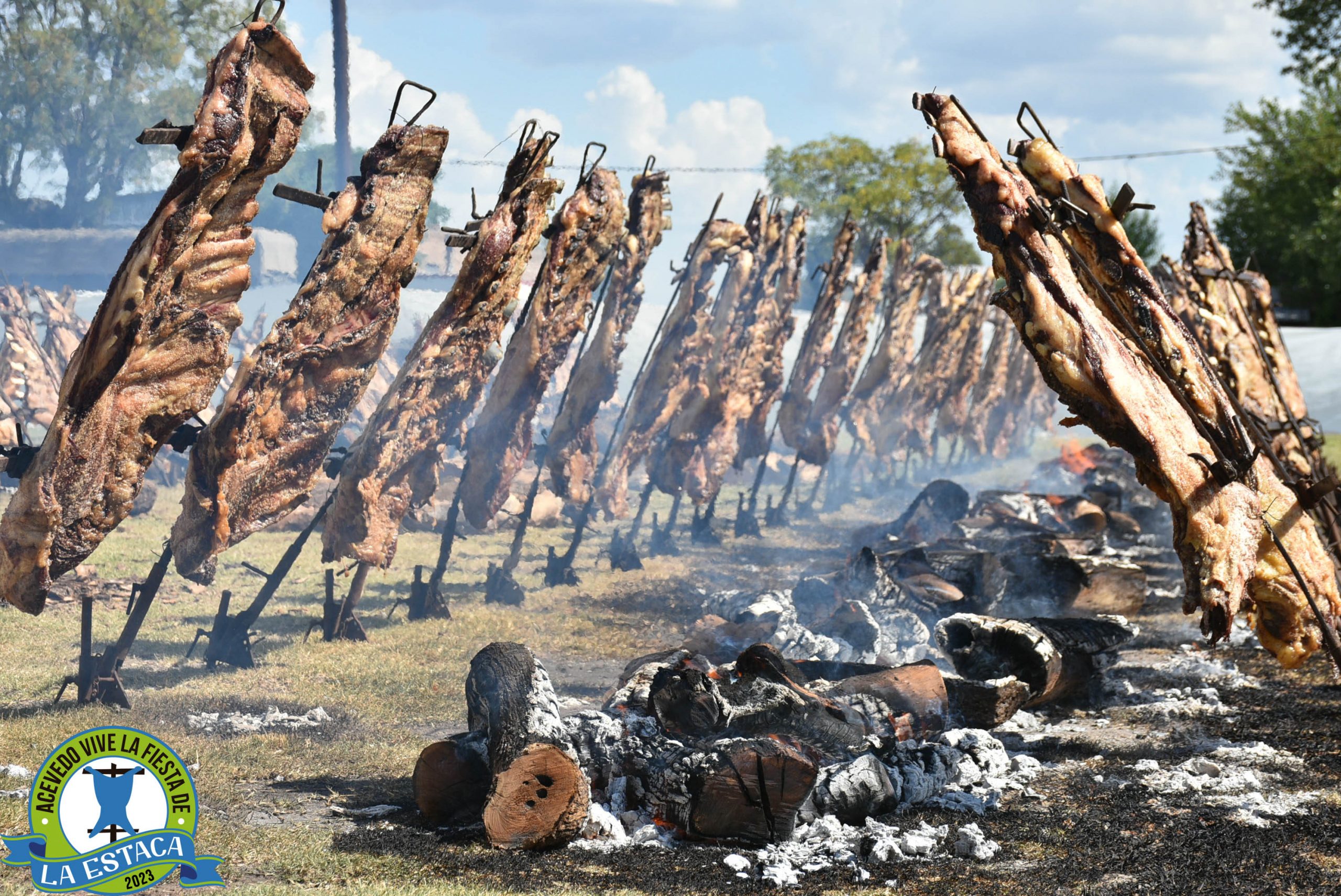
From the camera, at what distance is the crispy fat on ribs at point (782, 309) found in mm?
15281

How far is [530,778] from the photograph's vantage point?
4.83 m

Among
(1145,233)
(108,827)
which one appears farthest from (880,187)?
(108,827)

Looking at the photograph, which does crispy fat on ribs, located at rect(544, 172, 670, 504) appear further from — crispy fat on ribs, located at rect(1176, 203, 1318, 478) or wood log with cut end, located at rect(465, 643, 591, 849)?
wood log with cut end, located at rect(465, 643, 591, 849)

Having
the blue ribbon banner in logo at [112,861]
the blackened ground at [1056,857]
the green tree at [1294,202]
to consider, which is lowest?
the blackened ground at [1056,857]

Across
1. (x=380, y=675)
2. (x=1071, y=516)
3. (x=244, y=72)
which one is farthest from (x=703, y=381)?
(x=244, y=72)

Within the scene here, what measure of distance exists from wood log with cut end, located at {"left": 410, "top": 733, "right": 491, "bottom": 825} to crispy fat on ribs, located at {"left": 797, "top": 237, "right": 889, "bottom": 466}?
492 inches

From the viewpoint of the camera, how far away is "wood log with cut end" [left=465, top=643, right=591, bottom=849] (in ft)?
15.8

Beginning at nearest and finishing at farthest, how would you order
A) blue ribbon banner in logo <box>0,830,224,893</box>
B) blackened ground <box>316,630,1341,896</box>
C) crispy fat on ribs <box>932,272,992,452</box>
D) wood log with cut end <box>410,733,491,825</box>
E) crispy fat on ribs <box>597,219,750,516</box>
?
blue ribbon banner in logo <box>0,830,224,893</box> < blackened ground <box>316,630,1341,896</box> < wood log with cut end <box>410,733,491,825</box> < crispy fat on ribs <box>597,219,750,516</box> < crispy fat on ribs <box>932,272,992,452</box>

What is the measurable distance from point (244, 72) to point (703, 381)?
8912 millimetres

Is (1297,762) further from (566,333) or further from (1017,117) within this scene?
(566,333)

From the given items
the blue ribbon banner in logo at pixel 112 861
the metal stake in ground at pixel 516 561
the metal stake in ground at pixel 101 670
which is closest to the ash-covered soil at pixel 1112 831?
the blue ribbon banner in logo at pixel 112 861

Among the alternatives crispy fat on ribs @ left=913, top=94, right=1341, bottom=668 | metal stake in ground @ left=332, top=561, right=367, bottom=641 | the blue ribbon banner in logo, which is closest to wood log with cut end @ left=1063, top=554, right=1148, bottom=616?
crispy fat on ribs @ left=913, top=94, right=1341, bottom=668

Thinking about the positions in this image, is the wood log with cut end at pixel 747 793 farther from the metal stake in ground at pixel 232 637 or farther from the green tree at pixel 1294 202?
the green tree at pixel 1294 202

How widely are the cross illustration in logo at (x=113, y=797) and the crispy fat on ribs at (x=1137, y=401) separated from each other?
14.3 feet
